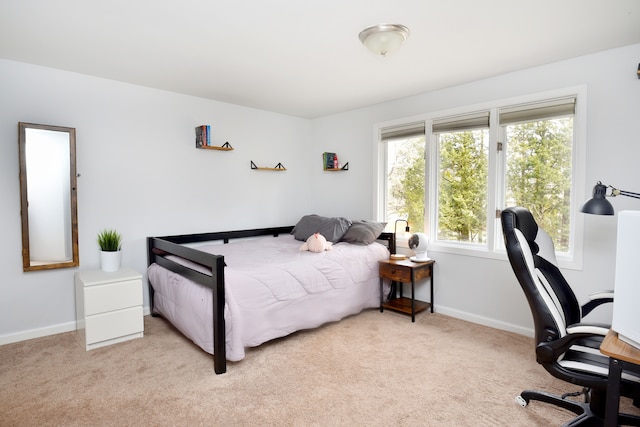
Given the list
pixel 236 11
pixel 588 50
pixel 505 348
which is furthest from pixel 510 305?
pixel 236 11

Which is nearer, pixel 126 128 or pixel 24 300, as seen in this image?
pixel 24 300

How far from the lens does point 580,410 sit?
1.85 m

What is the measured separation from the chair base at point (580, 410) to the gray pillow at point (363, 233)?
201 centimetres

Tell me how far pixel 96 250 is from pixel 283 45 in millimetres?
2480

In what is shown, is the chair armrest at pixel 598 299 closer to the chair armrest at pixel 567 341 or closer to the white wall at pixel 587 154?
the chair armrest at pixel 567 341

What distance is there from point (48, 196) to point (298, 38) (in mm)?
2449

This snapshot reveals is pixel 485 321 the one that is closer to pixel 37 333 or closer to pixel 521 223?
pixel 521 223

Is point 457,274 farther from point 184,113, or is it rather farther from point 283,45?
point 184,113

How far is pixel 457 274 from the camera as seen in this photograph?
3.52 m

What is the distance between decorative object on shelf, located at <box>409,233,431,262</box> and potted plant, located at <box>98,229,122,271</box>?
275cm

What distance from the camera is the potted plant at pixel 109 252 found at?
3105 millimetres

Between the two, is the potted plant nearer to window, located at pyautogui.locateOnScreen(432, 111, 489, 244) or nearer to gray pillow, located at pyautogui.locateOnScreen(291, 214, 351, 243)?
gray pillow, located at pyautogui.locateOnScreen(291, 214, 351, 243)

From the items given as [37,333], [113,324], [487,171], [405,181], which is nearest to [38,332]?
[37,333]

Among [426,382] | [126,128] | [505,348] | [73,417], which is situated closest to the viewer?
[73,417]
